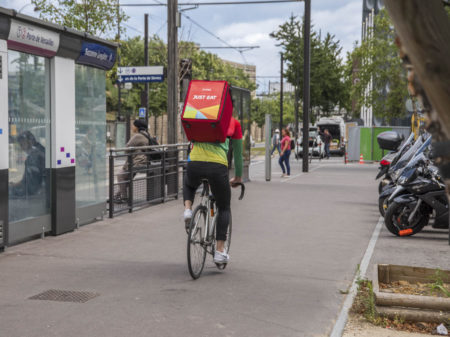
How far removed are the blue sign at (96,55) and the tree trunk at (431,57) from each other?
770cm

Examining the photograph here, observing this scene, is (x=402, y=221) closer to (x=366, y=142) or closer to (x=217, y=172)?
(x=217, y=172)

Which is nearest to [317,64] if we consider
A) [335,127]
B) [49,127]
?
[335,127]

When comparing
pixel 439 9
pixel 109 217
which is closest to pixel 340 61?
pixel 109 217

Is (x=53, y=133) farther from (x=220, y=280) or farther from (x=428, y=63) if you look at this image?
(x=428, y=63)

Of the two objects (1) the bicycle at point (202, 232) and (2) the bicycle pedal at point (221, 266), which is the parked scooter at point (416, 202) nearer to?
(2) the bicycle pedal at point (221, 266)

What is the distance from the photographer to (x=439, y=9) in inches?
76.3

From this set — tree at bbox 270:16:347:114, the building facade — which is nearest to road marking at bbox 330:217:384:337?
the building facade

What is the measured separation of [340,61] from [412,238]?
4687 centimetres

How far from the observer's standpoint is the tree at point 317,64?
171ft

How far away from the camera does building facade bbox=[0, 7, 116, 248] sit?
24.9 ft

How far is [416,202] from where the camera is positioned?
8977mm

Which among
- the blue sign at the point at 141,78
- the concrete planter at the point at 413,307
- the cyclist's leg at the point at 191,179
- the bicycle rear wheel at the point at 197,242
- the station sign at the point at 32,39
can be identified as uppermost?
the blue sign at the point at 141,78

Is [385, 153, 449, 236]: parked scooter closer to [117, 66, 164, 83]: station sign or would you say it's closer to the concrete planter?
the concrete planter

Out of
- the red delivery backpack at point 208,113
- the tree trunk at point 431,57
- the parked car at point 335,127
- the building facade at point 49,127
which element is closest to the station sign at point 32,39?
the building facade at point 49,127
